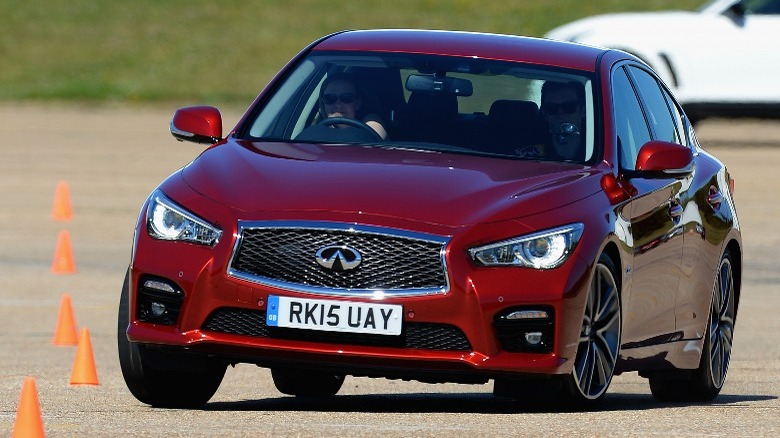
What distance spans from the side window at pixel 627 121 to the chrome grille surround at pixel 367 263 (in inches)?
60.8

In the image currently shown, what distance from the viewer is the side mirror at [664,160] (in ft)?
29.5

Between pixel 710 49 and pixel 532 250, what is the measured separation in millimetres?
18384

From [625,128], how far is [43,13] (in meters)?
34.7

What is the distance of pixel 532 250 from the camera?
7953 mm

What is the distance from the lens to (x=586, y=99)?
928 centimetres

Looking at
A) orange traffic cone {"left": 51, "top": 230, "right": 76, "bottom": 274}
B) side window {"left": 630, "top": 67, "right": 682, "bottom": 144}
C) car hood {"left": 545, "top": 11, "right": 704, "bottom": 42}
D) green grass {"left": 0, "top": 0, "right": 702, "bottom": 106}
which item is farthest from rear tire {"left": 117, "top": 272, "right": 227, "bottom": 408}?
green grass {"left": 0, "top": 0, "right": 702, "bottom": 106}

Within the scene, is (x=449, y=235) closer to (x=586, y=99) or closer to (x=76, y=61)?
(x=586, y=99)

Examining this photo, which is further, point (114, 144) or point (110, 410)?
point (114, 144)

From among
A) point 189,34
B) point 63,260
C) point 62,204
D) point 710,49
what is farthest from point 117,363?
point 189,34

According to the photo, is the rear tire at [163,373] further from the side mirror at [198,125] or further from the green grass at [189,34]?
the green grass at [189,34]

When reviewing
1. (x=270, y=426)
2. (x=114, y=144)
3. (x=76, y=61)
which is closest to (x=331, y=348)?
(x=270, y=426)

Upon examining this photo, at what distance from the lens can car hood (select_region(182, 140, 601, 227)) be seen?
7973 mm

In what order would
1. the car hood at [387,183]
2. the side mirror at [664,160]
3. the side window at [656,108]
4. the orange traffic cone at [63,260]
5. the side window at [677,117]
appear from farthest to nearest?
the orange traffic cone at [63,260] < the side window at [677,117] < the side window at [656,108] < the side mirror at [664,160] < the car hood at [387,183]

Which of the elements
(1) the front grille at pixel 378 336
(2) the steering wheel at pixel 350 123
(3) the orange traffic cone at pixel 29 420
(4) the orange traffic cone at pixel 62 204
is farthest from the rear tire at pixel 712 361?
(4) the orange traffic cone at pixel 62 204
